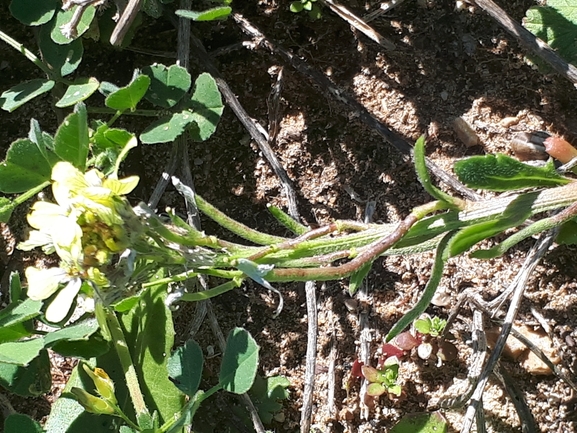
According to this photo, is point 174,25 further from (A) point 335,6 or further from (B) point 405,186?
(B) point 405,186

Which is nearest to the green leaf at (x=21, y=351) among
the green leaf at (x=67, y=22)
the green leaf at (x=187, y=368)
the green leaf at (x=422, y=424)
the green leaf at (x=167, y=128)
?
the green leaf at (x=187, y=368)

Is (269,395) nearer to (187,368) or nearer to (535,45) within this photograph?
(187,368)

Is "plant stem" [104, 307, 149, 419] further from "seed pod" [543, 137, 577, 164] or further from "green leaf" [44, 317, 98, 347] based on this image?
"seed pod" [543, 137, 577, 164]

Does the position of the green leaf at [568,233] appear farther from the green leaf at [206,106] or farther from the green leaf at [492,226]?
the green leaf at [206,106]

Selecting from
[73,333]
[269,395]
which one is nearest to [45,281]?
[73,333]

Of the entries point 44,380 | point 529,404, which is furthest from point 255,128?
point 529,404
